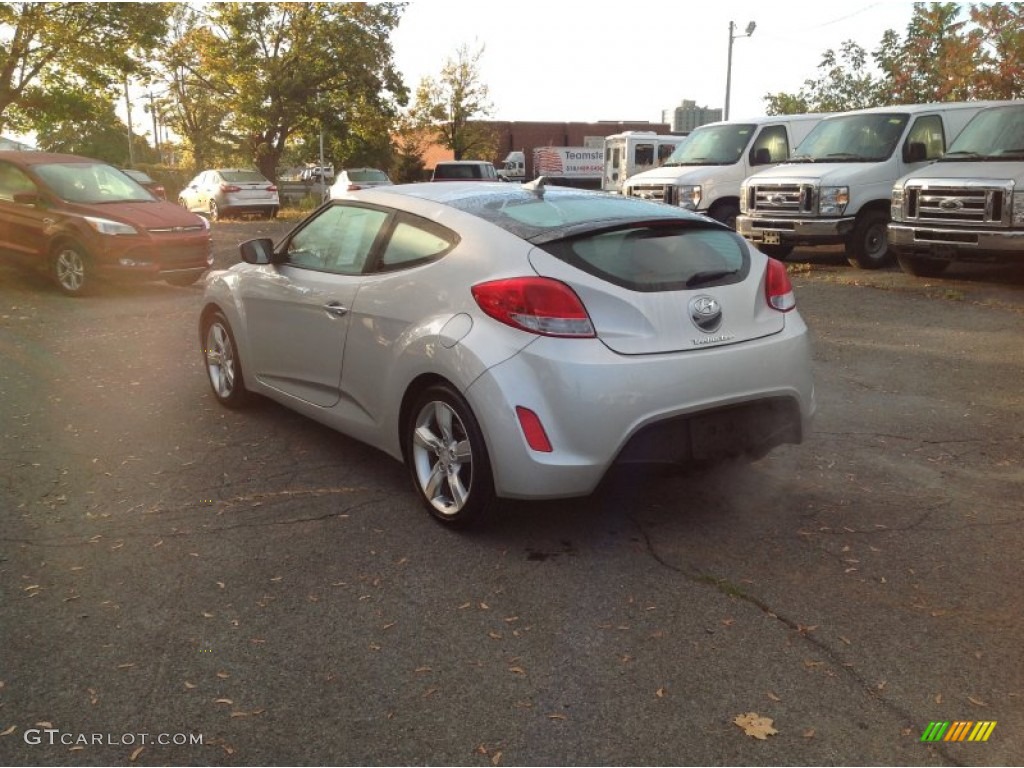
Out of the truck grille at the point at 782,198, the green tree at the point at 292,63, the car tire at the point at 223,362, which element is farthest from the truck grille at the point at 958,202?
the green tree at the point at 292,63

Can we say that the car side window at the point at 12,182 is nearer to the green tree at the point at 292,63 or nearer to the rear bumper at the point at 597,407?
the rear bumper at the point at 597,407

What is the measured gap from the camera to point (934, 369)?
7758 millimetres

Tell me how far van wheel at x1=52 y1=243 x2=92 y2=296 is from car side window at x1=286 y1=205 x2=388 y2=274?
7.40 metres

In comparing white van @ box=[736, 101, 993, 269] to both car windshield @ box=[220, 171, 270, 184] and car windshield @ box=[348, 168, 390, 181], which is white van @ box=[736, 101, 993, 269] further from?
car windshield @ box=[220, 171, 270, 184]

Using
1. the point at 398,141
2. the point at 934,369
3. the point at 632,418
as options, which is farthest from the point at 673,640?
the point at 398,141

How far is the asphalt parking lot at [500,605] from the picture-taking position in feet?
9.19

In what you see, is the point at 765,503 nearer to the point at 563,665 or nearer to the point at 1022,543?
the point at 1022,543

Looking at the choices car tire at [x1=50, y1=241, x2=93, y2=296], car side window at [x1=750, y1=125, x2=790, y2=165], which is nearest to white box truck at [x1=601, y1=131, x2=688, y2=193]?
car side window at [x1=750, y1=125, x2=790, y2=165]

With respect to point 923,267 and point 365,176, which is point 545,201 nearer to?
point 923,267

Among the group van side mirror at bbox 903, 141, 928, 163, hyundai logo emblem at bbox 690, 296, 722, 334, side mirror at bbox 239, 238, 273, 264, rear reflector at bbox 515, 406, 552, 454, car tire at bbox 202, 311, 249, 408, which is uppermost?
van side mirror at bbox 903, 141, 928, 163

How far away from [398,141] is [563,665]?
2069 inches

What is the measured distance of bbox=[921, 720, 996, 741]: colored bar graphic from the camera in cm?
277

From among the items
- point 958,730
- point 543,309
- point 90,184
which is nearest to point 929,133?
point 90,184

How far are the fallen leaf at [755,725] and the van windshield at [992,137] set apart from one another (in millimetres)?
10905
